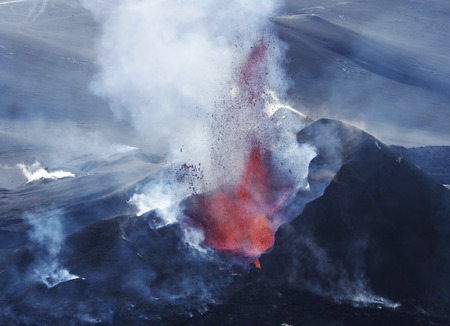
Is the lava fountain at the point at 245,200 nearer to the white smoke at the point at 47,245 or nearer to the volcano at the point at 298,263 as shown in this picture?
the volcano at the point at 298,263

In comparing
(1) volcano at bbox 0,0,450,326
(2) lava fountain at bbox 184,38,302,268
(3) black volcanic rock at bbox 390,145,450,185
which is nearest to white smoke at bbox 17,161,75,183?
(1) volcano at bbox 0,0,450,326

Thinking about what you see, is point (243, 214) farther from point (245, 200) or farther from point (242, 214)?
point (245, 200)

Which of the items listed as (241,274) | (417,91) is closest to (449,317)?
(241,274)

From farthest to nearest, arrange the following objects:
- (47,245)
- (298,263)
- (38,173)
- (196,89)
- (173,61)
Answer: (173,61) → (196,89) → (38,173) → (47,245) → (298,263)

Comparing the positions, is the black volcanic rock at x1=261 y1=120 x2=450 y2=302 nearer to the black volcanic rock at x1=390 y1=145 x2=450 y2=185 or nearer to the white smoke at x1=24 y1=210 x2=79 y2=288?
the white smoke at x1=24 y1=210 x2=79 y2=288

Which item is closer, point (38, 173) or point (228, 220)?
point (228, 220)

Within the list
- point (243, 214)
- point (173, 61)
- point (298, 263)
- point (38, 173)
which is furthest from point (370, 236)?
point (173, 61)

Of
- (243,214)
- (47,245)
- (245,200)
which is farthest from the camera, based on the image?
(245,200)
